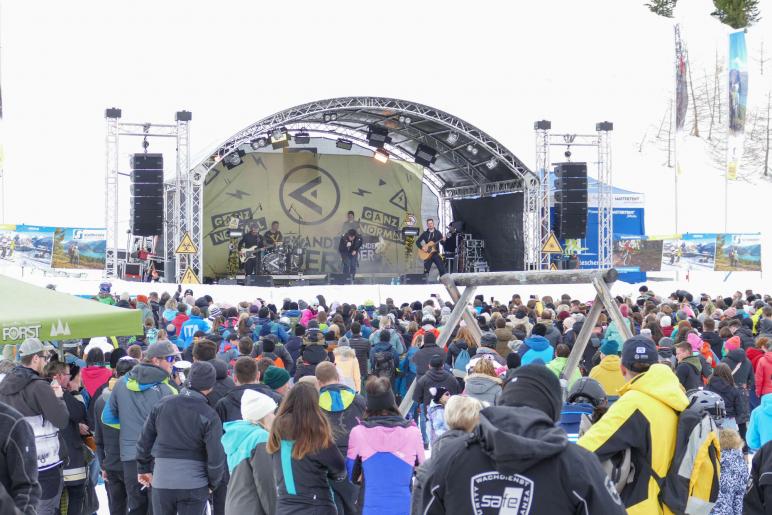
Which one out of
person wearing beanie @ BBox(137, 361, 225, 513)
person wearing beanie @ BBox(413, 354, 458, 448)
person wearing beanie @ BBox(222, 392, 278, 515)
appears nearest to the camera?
person wearing beanie @ BBox(222, 392, 278, 515)

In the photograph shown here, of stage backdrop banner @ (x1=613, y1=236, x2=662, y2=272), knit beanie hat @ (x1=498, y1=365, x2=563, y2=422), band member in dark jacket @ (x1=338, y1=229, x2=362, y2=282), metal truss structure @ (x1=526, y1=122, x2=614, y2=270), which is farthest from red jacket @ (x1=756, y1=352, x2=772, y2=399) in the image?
stage backdrop banner @ (x1=613, y1=236, x2=662, y2=272)

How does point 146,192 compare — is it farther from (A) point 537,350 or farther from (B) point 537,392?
(B) point 537,392

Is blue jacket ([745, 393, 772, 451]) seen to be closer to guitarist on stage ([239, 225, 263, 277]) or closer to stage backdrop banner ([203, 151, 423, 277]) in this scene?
guitarist on stage ([239, 225, 263, 277])

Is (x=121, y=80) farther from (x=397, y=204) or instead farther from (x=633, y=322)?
(x=633, y=322)

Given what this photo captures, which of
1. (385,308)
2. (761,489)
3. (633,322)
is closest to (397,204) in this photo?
(385,308)

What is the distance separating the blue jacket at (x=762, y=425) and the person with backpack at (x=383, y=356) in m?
3.83

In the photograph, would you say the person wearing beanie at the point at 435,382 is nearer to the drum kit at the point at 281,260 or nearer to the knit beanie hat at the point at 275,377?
the knit beanie hat at the point at 275,377

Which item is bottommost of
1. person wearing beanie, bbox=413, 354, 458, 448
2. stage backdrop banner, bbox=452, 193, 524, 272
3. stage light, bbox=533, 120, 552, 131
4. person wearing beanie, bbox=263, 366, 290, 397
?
person wearing beanie, bbox=413, 354, 458, 448

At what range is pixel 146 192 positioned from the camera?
755 inches

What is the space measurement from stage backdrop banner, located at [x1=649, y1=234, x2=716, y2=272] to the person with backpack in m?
16.5

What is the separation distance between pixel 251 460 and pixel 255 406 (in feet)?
0.81

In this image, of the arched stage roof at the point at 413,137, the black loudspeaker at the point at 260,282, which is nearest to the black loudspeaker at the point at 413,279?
the arched stage roof at the point at 413,137

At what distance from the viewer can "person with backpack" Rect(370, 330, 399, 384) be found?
9359 millimetres

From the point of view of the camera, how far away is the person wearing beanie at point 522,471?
2.44 meters
